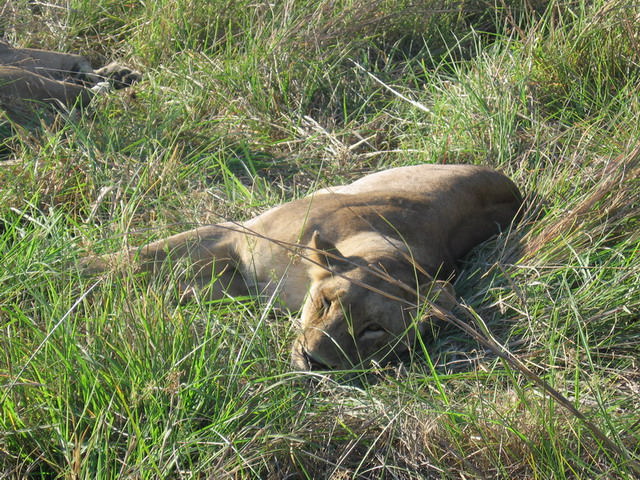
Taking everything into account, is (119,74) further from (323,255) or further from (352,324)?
(352,324)

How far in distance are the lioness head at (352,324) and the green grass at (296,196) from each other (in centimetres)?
8

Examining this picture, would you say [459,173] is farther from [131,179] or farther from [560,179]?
[131,179]

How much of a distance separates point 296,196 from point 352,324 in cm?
143

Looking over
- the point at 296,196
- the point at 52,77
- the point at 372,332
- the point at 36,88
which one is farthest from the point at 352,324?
the point at 52,77

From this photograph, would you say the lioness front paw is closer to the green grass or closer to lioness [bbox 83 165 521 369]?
the green grass

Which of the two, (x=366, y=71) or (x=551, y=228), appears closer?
(x=551, y=228)

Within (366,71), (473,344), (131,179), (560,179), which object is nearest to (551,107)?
(560,179)

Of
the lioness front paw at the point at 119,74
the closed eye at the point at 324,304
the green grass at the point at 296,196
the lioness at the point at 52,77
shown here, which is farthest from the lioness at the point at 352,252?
the lioness front paw at the point at 119,74

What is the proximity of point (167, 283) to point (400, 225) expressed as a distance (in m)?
1.04

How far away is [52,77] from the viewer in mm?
5316

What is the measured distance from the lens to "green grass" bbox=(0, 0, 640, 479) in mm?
2420

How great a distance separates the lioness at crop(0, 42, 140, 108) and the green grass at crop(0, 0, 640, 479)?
17cm

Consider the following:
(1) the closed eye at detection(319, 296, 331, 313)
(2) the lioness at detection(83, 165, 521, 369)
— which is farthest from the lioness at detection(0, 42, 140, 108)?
(1) the closed eye at detection(319, 296, 331, 313)

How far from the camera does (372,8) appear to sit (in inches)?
221
